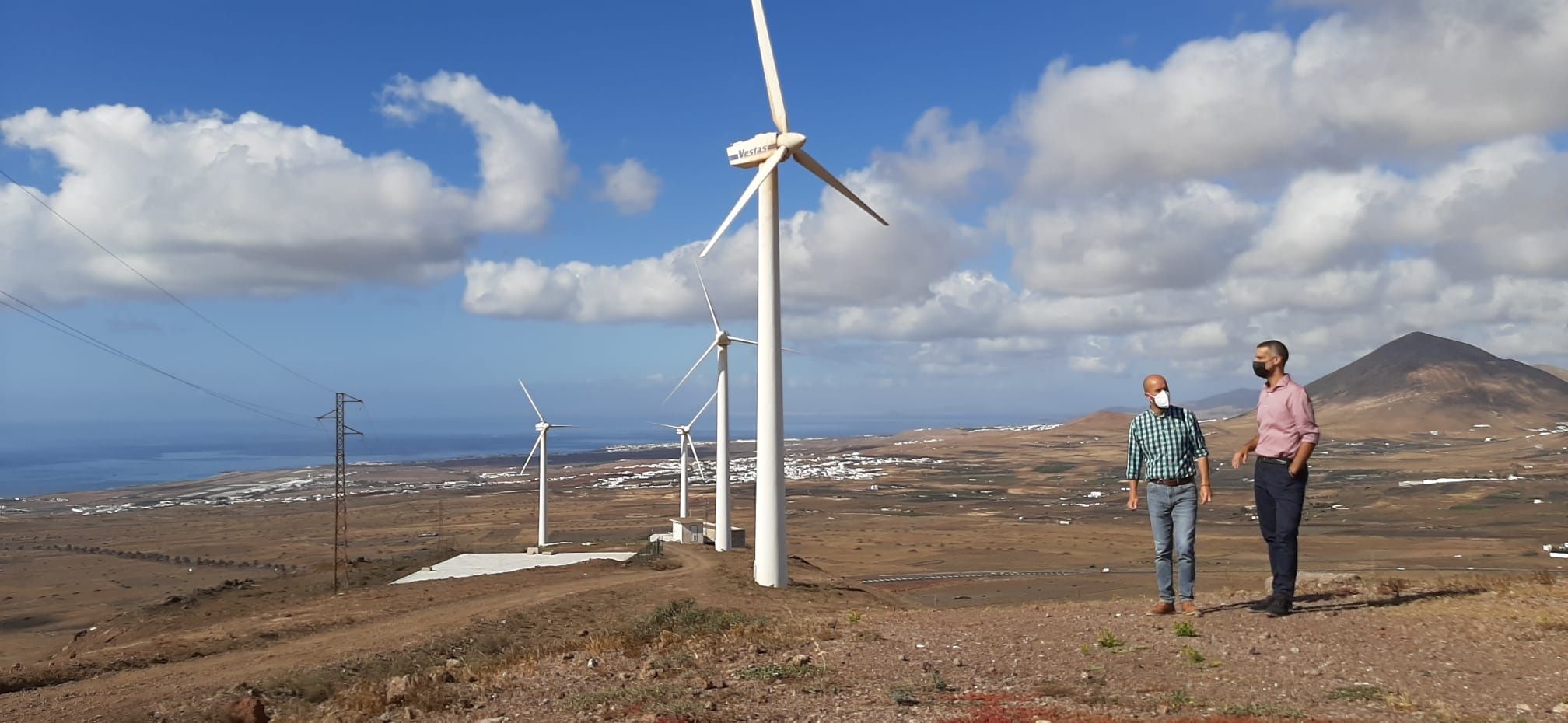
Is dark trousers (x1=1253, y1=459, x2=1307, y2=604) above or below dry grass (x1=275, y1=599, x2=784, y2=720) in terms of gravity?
above

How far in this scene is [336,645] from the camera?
2019cm

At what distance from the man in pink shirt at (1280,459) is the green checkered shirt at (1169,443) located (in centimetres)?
51

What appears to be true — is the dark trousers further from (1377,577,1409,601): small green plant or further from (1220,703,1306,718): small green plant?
(1220,703,1306,718): small green plant

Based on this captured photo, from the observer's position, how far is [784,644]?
41.4ft

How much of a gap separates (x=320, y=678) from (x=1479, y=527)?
89785mm

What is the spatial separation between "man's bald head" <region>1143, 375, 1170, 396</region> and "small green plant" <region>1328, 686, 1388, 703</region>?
411 centimetres

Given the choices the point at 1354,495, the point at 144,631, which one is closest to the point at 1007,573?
the point at 144,631

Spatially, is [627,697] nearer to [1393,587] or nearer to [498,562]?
[1393,587]

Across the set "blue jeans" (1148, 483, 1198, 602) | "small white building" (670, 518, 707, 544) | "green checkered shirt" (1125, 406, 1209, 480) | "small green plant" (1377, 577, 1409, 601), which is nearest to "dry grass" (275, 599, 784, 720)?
"blue jeans" (1148, 483, 1198, 602)

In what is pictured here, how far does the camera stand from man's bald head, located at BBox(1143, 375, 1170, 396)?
40.8 feet

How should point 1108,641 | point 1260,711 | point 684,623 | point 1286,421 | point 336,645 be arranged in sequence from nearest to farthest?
point 1260,711, point 1108,641, point 1286,421, point 684,623, point 336,645

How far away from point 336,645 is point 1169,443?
52.1 ft

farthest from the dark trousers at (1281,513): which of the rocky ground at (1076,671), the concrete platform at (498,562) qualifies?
the concrete platform at (498,562)

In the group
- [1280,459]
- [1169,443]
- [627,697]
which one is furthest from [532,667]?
[1280,459]
